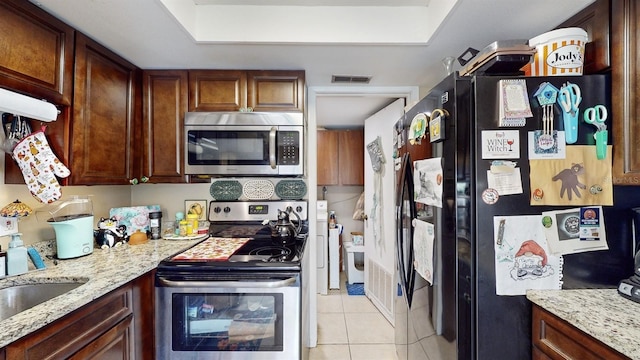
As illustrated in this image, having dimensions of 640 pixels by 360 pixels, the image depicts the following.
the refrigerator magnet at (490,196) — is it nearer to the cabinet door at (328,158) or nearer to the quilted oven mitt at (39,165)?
the quilted oven mitt at (39,165)

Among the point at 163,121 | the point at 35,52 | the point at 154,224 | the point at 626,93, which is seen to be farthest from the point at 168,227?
the point at 626,93

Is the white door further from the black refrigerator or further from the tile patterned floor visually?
the black refrigerator

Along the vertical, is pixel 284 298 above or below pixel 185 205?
below

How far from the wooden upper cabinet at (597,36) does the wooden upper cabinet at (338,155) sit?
2.58 meters

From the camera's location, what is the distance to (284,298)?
4.52 ft

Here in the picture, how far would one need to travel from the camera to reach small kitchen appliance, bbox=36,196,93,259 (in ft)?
4.60

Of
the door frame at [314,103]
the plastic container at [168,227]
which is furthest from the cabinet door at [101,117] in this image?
the door frame at [314,103]

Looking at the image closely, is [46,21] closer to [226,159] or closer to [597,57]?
[226,159]

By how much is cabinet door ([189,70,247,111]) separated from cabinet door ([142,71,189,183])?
0.21ft

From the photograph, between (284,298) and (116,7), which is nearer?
(116,7)

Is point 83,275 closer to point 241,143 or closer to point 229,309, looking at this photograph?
point 229,309

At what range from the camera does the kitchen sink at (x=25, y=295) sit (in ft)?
3.62

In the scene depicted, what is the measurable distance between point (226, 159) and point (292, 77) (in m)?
0.74

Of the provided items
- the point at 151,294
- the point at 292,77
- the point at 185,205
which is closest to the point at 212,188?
the point at 185,205
